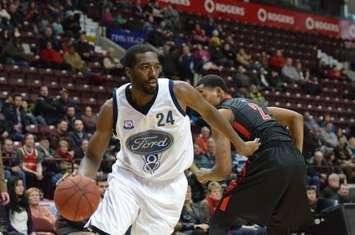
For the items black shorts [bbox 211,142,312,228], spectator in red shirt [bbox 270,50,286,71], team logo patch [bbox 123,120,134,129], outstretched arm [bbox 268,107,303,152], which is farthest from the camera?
spectator in red shirt [bbox 270,50,286,71]

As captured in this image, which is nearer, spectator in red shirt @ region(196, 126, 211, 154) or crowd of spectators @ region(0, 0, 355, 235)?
crowd of spectators @ region(0, 0, 355, 235)

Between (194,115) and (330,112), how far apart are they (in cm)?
615

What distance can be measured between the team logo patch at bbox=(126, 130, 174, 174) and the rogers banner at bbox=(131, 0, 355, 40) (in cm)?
1595

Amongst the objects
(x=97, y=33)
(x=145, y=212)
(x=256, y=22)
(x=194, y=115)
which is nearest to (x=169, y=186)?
(x=145, y=212)

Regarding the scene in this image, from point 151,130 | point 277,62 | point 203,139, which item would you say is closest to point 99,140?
point 151,130

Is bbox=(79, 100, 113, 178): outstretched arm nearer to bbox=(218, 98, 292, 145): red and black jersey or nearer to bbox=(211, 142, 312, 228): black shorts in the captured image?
bbox=(218, 98, 292, 145): red and black jersey

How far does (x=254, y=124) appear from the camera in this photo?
4.84 meters

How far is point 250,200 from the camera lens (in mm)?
4883

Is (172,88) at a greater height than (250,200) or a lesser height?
greater

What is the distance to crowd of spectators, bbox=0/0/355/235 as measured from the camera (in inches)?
363

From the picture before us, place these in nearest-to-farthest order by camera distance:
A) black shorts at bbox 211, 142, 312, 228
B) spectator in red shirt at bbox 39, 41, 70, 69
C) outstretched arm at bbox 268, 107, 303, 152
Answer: black shorts at bbox 211, 142, 312, 228, outstretched arm at bbox 268, 107, 303, 152, spectator in red shirt at bbox 39, 41, 70, 69

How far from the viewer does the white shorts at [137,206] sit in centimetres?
394

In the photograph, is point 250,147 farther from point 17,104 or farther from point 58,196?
point 17,104

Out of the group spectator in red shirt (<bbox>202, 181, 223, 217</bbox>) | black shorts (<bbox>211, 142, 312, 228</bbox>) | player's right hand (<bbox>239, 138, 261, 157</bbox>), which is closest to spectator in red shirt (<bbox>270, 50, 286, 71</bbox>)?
spectator in red shirt (<bbox>202, 181, 223, 217</bbox>)
